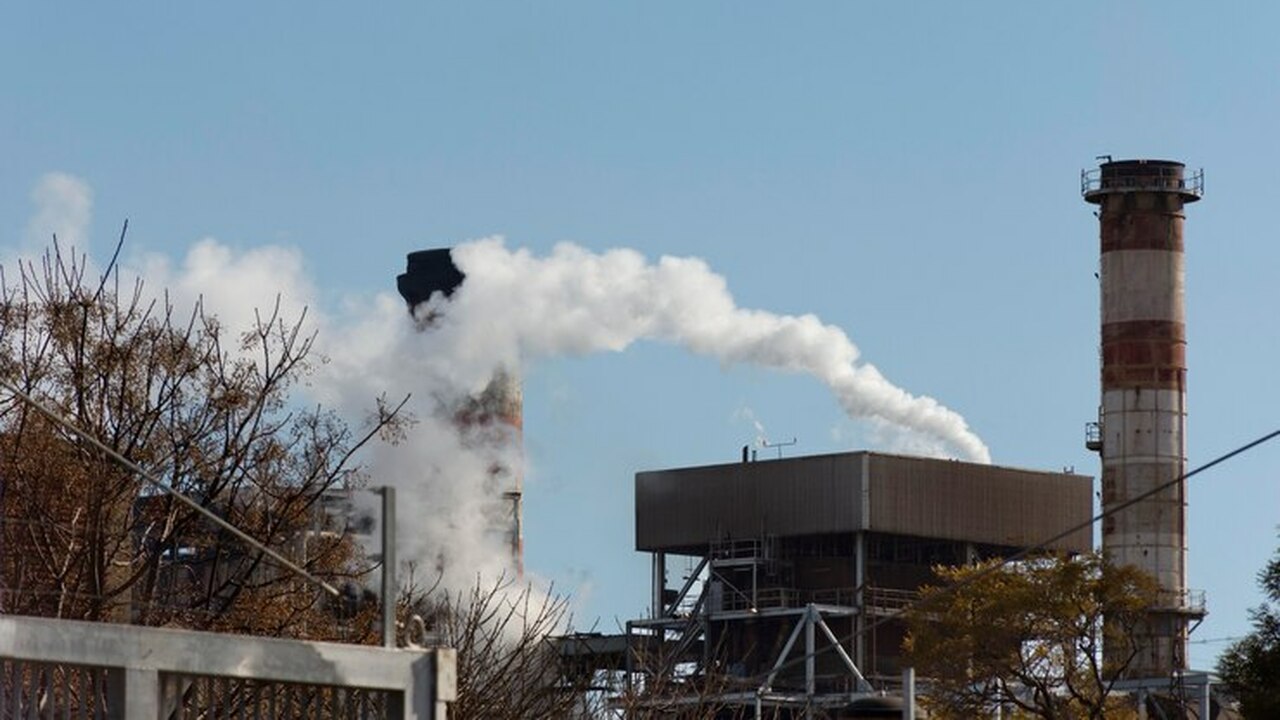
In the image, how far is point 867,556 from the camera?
101 m

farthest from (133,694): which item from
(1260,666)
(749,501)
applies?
(749,501)

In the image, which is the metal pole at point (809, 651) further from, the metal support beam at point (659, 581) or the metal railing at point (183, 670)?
the metal railing at point (183, 670)

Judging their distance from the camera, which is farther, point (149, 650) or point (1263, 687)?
point (1263, 687)

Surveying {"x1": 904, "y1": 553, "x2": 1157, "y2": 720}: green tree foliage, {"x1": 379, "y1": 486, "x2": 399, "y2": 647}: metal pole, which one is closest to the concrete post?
{"x1": 379, "y1": 486, "x2": 399, "y2": 647}: metal pole

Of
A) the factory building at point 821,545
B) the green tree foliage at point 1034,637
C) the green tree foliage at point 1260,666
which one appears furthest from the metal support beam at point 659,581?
the green tree foliage at point 1260,666

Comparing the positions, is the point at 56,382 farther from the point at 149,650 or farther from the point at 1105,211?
the point at 1105,211

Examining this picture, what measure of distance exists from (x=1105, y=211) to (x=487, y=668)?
213ft

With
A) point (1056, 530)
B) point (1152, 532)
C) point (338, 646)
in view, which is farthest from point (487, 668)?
point (1056, 530)

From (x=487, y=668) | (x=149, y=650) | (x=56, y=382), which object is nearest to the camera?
(x=149, y=650)

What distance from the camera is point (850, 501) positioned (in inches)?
3962

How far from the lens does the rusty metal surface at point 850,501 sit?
10119 cm

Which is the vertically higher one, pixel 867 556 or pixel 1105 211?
pixel 1105 211

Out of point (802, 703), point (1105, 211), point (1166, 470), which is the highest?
point (1105, 211)

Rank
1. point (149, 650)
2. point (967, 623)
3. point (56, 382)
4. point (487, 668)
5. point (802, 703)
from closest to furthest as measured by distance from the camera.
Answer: point (149, 650) < point (56, 382) < point (487, 668) < point (967, 623) < point (802, 703)
